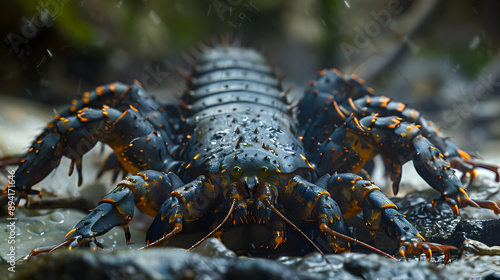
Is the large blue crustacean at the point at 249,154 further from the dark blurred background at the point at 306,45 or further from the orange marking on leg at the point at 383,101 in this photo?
the dark blurred background at the point at 306,45

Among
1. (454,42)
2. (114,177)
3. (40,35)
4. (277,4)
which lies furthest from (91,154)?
(454,42)

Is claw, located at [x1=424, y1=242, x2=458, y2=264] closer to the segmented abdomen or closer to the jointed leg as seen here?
the jointed leg

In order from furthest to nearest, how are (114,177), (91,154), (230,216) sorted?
1. (91,154)
2. (114,177)
3. (230,216)

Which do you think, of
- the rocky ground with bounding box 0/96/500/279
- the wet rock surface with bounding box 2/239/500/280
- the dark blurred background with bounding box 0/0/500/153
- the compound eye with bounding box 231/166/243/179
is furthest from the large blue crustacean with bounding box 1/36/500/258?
the dark blurred background with bounding box 0/0/500/153


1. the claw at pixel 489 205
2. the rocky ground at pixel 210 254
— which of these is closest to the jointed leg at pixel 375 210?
the rocky ground at pixel 210 254

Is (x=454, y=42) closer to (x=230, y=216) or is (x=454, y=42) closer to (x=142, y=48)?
(x=142, y=48)

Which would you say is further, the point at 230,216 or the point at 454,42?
the point at 454,42
